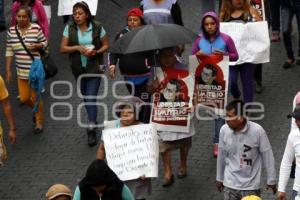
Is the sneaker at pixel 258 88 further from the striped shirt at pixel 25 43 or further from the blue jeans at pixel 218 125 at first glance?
the striped shirt at pixel 25 43

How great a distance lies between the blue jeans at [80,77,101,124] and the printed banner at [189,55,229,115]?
147cm

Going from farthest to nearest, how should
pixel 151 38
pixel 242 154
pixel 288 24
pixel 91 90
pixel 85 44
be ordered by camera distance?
pixel 288 24, pixel 91 90, pixel 85 44, pixel 151 38, pixel 242 154

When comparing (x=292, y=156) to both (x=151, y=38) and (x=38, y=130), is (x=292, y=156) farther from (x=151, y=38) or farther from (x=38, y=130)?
(x=38, y=130)

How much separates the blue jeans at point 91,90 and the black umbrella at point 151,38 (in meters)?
1.21

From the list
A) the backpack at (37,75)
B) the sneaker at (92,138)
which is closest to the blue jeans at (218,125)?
the sneaker at (92,138)

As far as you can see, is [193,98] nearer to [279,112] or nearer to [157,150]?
[157,150]

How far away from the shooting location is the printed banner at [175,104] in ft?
30.1

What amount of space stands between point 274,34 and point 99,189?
676 cm

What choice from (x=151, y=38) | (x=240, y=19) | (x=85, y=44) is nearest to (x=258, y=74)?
(x=240, y=19)

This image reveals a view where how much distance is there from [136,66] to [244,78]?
1486 mm

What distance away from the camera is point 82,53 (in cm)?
1009

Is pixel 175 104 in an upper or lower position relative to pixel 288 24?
lower

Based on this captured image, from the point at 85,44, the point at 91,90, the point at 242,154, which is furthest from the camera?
the point at 91,90

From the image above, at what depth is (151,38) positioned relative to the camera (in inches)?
351
